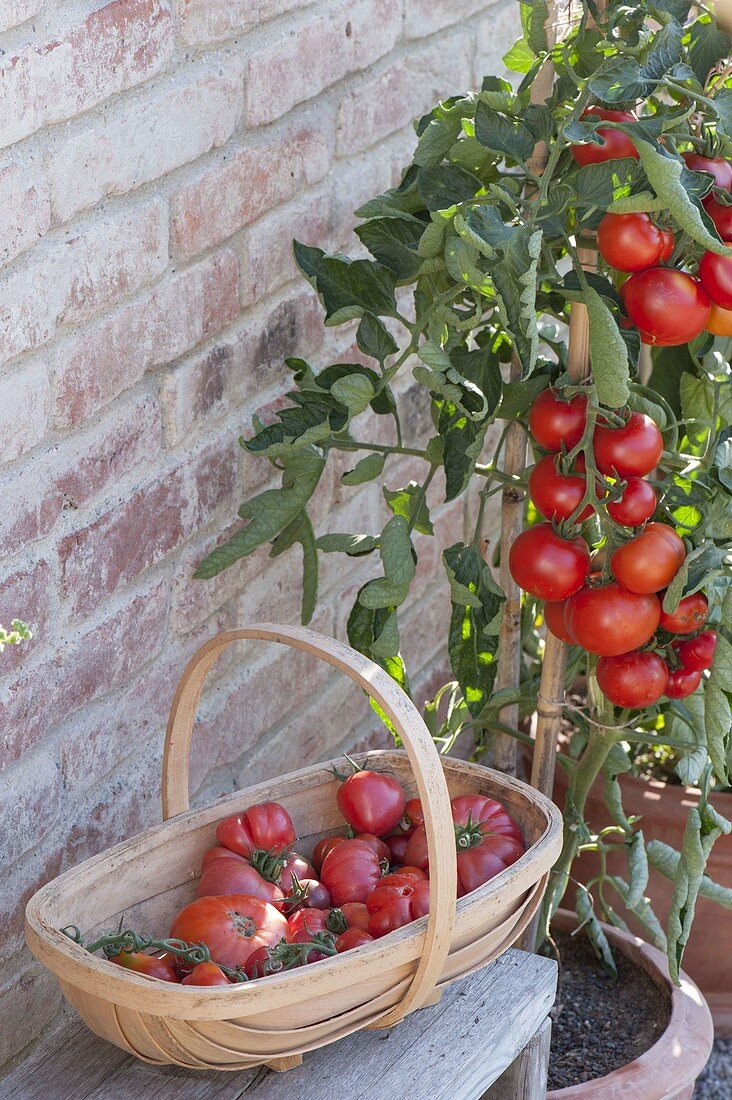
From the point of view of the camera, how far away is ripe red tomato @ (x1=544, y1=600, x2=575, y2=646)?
1194 mm

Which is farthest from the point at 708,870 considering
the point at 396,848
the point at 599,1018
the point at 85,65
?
the point at 85,65

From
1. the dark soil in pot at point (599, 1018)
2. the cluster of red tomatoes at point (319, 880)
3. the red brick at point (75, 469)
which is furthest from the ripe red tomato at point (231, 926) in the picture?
the dark soil in pot at point (599, 1018)

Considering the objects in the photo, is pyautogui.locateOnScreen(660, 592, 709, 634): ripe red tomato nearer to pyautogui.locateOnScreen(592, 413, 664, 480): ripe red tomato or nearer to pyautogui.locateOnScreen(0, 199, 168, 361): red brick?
pyautogui.locateOnScreen(592, 413, 664, 480): ripe red tomato

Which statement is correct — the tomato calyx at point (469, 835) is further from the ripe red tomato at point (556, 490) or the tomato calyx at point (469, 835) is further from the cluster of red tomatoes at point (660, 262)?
the cluster of red tomatoes at point (660, 262)

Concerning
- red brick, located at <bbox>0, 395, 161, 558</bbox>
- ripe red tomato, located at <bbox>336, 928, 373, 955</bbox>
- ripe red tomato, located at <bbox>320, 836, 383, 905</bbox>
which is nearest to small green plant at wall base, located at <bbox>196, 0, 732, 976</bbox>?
red brick, located at <bbox>0, 395, 161, 558</bbox>

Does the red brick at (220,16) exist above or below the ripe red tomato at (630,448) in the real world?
above

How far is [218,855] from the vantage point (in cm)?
105

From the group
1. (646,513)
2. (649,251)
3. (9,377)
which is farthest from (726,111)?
(9,377)

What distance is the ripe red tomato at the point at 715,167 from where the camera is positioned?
107 centimetres

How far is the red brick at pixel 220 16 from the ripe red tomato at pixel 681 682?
72cm

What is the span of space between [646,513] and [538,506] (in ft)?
Result: 0.32

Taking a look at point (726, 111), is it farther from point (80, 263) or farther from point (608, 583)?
point (80, 263)

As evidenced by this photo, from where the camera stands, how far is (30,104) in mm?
973

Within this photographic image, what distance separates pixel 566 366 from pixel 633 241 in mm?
205
